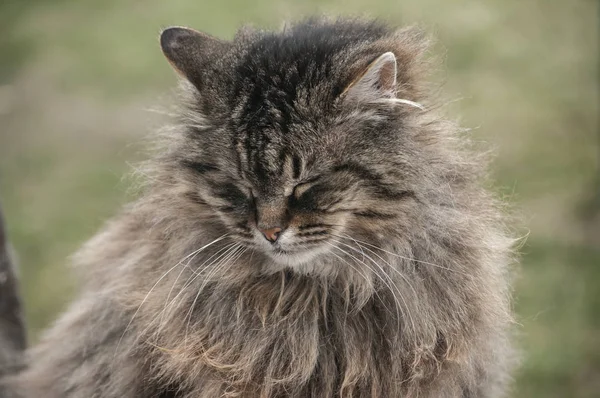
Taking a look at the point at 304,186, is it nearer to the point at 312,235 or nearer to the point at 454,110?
the point at 312,235

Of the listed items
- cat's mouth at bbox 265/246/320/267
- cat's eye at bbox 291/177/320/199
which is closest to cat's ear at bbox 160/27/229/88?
cat's eye at bbox 291/177/320/199

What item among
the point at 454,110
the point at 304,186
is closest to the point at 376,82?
the point at 304,186

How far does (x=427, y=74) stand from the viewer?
2.38 metres

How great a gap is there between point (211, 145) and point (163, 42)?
1.24 feet

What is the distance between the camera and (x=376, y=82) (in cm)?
215

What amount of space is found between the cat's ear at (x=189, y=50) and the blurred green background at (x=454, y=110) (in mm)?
2158

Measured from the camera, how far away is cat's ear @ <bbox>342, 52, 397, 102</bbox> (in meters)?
2.08

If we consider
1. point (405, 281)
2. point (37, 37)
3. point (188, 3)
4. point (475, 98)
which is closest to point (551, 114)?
point (475, 98)

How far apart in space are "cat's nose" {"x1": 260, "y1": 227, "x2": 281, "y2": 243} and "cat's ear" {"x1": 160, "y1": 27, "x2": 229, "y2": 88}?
20.3 inches

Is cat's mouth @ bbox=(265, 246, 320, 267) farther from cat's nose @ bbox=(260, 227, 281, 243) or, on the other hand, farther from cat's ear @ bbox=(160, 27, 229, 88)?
cat's ear @ bbox=(160, 27, 229, 88)

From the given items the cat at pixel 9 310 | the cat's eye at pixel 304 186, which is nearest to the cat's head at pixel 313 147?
the cat's eye at pixel 304 186

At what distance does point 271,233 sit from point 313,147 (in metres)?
0.28

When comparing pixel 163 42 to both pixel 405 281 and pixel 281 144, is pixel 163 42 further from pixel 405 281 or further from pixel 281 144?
pixel 405 281

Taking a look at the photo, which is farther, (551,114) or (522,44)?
(522,44)
